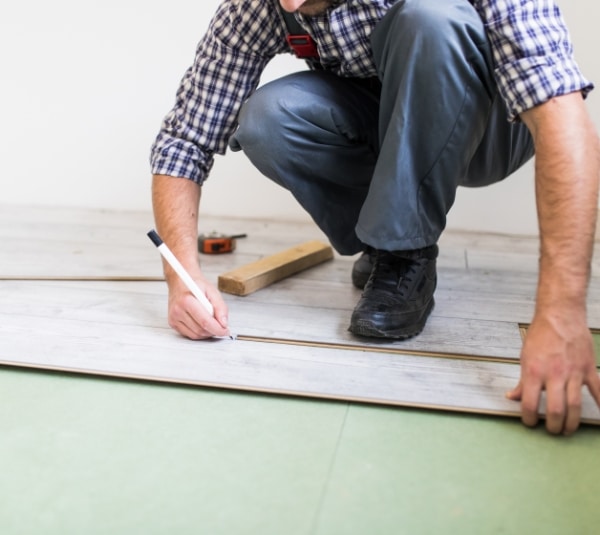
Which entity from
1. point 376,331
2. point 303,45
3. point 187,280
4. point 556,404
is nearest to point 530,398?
point 556,404

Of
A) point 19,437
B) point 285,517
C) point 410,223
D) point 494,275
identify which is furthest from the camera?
point 494,275

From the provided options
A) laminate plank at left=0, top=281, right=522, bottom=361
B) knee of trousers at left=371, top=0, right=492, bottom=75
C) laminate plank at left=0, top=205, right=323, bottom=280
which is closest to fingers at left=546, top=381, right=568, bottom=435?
laminate plank at left=0, top=281, right=522, bottom=361

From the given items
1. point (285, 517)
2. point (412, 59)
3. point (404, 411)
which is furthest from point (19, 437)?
point (412, 59)

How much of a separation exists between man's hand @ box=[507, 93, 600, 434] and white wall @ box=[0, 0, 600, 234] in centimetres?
131

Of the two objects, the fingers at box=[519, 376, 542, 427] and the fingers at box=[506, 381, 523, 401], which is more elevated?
the fingers at box=[519, 376, 542, 427]

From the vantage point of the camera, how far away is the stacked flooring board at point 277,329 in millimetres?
1120

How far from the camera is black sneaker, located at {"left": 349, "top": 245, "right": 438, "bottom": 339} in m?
1.29

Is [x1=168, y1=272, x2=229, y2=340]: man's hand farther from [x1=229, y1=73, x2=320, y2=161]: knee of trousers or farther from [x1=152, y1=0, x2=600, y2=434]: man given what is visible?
[x1=229, y1=73, x2=320, y2=161]: knee of trousers

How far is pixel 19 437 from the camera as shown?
3.15 ft

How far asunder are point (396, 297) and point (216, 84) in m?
0.56

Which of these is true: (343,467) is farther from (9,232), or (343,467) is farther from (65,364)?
(9,232)

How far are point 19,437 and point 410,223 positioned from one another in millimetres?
725

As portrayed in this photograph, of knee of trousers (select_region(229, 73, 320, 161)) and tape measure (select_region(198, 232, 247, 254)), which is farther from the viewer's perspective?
tape measure (select_region(198, 232, 247, 254))

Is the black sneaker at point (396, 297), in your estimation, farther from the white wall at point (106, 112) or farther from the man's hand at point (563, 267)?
the white wall at point (106, 112)
